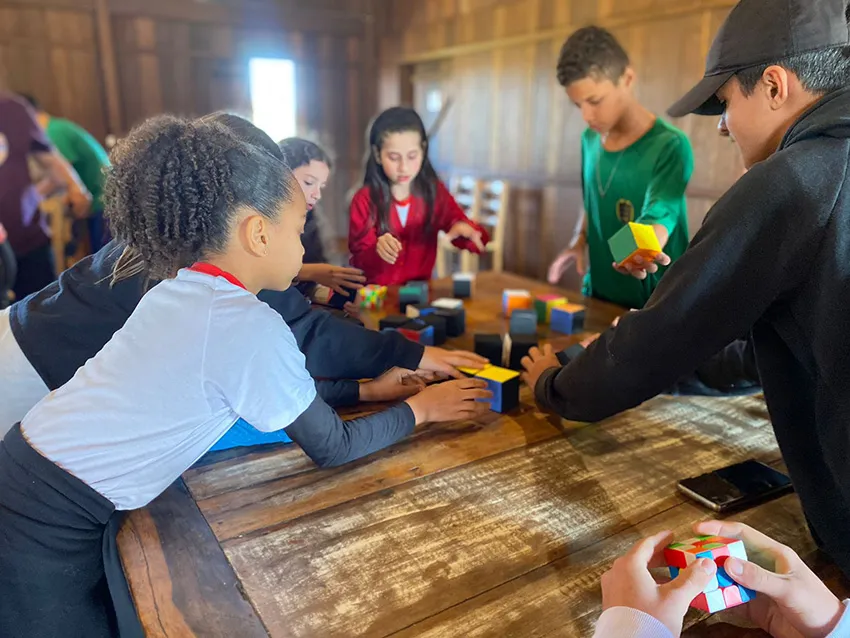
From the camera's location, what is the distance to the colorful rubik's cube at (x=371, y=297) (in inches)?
75.4

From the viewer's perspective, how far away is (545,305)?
6.11 feet

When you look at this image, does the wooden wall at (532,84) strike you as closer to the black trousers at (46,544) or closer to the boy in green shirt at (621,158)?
the boy in green shirt at (621,158)

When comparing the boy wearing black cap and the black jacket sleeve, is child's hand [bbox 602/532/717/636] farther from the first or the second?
the black jacket sleeve

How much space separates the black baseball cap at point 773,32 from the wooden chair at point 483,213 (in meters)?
3.58

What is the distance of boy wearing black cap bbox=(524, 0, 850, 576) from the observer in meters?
0.82

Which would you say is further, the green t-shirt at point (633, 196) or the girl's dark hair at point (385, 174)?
the girl's dark hair at point (385, 174)

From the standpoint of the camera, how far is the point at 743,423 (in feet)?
4.09

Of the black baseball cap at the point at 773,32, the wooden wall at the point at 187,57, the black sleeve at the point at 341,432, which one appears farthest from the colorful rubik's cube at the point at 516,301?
the wooden wall at the point at 187,57

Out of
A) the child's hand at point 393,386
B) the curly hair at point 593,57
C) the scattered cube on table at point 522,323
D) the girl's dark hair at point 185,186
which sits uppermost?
the curly hair at point 593,57

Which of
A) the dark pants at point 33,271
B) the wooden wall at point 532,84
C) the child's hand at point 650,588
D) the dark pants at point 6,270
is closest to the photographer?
the child's hand at point 650,588

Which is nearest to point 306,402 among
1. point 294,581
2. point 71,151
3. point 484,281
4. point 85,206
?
point 294,581

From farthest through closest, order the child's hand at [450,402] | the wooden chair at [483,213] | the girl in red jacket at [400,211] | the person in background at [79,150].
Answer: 1. the wooden chair at [483,213]
2. the person in background at [79,150]
3. the girl in red jacket at [400,211]
4. the child's hand at [450,402]

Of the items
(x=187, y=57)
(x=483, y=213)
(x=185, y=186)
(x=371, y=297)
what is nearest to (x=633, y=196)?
(x=371, y=297)

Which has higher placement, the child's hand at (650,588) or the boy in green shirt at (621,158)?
the boy in green shirt at (621,158)
